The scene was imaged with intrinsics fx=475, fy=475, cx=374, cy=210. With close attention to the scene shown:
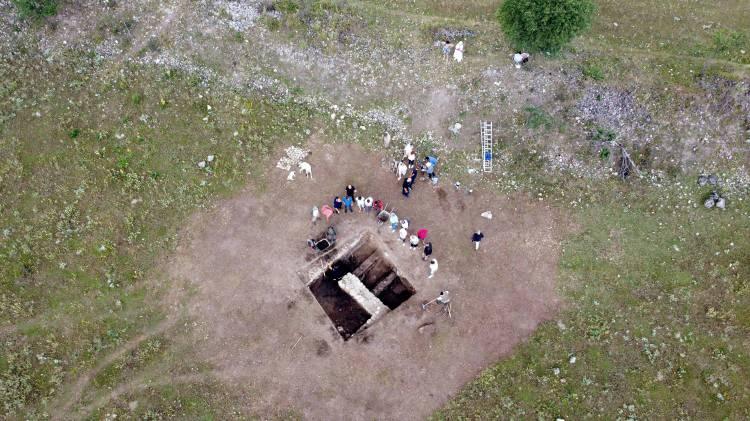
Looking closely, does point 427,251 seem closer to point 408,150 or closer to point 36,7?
point 408,150

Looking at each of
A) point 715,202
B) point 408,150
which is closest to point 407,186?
point 408,150

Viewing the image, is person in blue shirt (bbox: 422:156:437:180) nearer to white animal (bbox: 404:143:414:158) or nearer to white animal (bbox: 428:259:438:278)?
white animal (bbox: 404:143:414:158)

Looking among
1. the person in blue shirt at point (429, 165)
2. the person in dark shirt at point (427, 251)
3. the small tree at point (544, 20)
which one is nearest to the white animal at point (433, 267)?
the person in dark shirt at point (427, 251)

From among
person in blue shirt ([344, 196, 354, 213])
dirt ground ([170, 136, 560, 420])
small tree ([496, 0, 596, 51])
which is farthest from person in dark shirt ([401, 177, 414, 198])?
small tree ([496, 0, 596, 51])

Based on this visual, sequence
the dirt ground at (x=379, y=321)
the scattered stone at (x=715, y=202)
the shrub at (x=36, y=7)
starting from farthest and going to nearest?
the shrub at (x=36, y=7) → the scattered stone at (x=715, y=202) → the dirt ground at (x=379, y=321)

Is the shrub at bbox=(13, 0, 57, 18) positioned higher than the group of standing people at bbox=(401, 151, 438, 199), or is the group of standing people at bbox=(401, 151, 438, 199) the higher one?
the shrub at bbox=(13, 0, 57, 18)

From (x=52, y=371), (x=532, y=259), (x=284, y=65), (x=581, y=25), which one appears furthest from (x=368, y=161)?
(x=52, y=371)

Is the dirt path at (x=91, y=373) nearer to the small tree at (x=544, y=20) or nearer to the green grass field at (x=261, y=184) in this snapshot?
the green grass field at (x=261, y=184)
